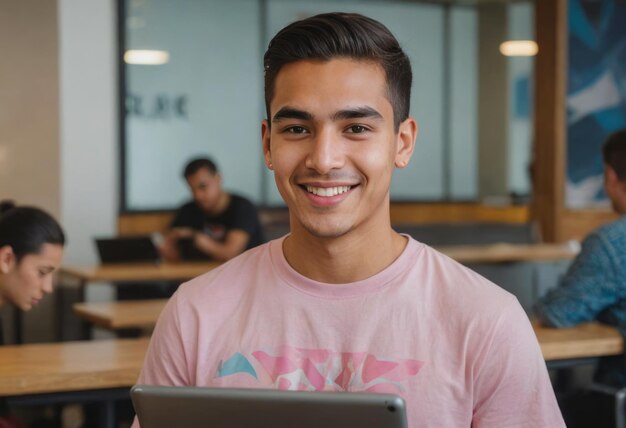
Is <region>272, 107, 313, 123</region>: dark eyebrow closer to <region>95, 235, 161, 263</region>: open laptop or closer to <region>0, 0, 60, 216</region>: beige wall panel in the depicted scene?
<region>95, 235, 161, 263</region>: open laptop

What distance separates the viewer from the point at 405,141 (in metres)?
1.71

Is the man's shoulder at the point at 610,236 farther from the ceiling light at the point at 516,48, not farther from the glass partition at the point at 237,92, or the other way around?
the ceiling light at the point at 516,48

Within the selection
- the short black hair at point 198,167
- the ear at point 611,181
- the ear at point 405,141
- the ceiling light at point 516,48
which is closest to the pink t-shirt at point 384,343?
the ear at point 405,141

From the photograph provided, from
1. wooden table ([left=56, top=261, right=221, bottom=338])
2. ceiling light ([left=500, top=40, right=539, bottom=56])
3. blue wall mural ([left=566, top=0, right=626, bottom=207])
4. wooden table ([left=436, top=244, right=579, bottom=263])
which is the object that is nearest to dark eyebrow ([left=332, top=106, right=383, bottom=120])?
wooden table ([left=56, top=261, right=221, bottom=338])

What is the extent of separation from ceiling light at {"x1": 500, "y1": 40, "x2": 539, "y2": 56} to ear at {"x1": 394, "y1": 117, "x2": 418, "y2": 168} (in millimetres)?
9637

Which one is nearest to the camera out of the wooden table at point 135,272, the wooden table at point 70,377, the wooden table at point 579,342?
the wooden table at point 70,377

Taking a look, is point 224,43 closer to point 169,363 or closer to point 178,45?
point 178,45

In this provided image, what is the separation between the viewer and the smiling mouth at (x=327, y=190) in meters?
1.56

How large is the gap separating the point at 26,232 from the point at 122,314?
3.87ft

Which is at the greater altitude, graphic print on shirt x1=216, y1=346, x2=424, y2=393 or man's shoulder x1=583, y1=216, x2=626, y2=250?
man's shoulder x1=583, y1=216, x2=626, y2=250

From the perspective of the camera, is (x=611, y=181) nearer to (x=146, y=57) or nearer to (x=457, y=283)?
(x=457, y=283)

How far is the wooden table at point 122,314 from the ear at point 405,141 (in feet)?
8.93

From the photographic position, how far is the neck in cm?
164

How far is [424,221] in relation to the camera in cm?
1076
